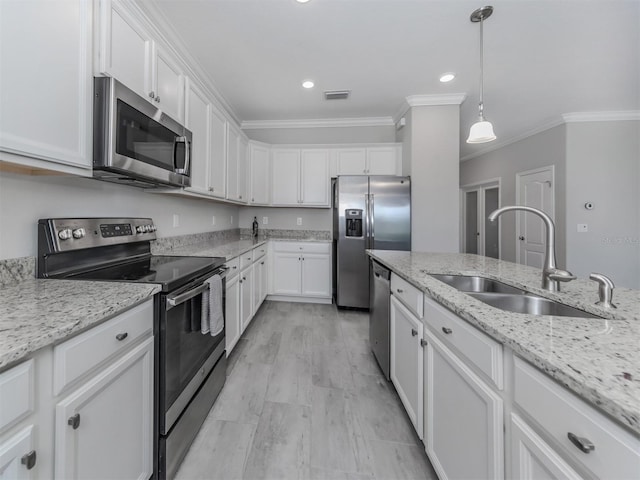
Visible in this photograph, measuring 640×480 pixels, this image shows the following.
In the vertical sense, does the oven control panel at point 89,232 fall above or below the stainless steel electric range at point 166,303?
above

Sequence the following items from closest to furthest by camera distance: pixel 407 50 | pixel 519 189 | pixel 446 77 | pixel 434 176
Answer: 1. pixel 407 50
2. pixel 446 77
3. pixel 434 176
4. pixel 519 189

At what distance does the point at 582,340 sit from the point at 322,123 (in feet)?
12.5

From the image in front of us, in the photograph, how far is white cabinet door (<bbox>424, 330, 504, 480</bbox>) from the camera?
29.4 inches

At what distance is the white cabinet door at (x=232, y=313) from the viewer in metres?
2.00

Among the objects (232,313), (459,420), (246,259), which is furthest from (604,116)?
(232,313)

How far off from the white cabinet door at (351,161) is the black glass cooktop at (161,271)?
2.44m

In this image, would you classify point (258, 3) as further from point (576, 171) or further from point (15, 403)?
point (576, 171)

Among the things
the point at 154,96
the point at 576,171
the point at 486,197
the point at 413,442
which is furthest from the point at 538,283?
the point at 486,197

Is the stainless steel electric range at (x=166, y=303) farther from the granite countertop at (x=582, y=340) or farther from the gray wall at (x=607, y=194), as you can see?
the gray wall at (x=607, y=194)

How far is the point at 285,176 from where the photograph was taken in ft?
12.3

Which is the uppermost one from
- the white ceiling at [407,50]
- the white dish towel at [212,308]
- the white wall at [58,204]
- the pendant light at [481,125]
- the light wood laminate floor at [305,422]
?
the white ceiling at [407,50]

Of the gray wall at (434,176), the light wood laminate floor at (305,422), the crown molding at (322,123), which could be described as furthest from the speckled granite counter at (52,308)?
the crown molding at (322,123)

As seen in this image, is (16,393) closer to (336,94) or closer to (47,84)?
(47,84)

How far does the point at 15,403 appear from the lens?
1.90 ft
